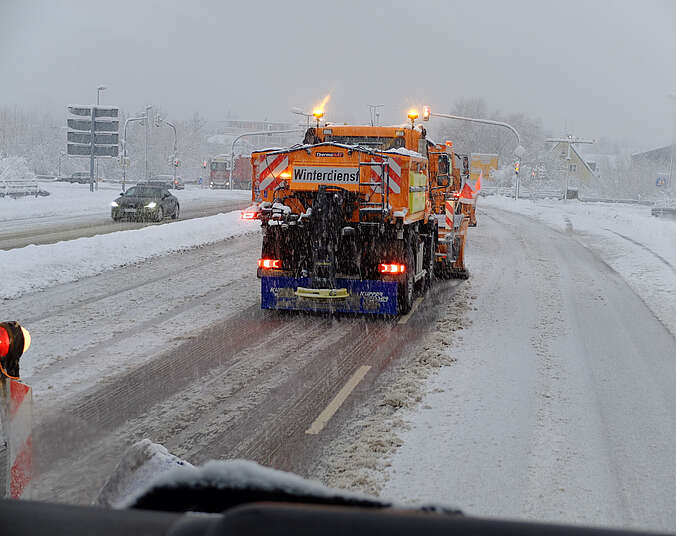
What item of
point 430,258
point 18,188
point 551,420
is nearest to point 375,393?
point 551,420

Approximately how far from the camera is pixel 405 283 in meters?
11.4

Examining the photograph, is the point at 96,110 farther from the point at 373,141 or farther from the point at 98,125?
the point at 373,141

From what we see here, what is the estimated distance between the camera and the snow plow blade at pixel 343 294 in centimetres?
1094

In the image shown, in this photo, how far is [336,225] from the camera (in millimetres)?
10711

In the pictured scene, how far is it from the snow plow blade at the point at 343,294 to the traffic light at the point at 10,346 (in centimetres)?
712

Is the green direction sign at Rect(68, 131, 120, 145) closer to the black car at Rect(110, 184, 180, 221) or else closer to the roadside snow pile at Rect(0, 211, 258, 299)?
the black car at Rect(110, 184, 180, 221)

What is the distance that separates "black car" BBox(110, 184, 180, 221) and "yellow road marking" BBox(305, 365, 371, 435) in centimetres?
2277

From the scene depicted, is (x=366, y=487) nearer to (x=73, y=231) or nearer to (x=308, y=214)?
(x=308, y=214)

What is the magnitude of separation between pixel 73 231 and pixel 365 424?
20263mm

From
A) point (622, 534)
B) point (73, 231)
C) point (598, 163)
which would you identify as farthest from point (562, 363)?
point (598, 163)

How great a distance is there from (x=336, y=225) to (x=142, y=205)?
20.5 metres

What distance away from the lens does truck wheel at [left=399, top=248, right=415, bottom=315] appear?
37.5 ft

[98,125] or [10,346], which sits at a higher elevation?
[98,125]

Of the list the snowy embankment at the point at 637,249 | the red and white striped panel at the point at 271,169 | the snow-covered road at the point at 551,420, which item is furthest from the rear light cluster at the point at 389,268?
the snowy embankment at the point at 637,249
